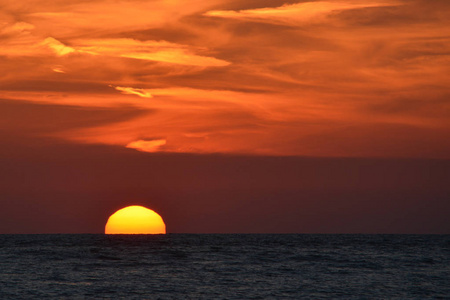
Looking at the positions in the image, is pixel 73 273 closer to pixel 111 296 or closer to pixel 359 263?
pixel 111 296

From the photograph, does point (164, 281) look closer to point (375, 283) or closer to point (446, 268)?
point (375, 283)

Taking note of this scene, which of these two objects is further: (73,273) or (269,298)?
(73,273)

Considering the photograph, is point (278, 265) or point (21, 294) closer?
point (21, 294)

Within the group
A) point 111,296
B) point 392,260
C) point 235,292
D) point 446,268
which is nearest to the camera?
point 111,296

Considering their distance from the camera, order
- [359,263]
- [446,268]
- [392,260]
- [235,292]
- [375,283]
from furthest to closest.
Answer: [392,260], [359,263], [446,268], [375,283], [235,292]

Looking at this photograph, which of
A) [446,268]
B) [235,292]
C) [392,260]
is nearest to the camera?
[235,292]

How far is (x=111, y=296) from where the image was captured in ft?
163

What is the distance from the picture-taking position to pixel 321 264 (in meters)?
85.2

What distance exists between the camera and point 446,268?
3174 inches

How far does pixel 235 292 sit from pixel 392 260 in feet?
154

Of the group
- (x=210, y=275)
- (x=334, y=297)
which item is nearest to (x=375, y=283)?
(x=334, y=297)

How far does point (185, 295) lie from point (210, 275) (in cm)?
1771

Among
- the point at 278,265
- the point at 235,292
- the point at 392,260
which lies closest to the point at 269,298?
the point at 235,292

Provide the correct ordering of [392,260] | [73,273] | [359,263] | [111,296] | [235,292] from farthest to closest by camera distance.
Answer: [392,260] < [359,263] < [73,273] < [235,292] < [111,296]
